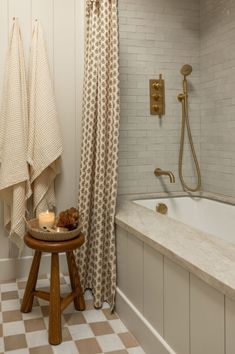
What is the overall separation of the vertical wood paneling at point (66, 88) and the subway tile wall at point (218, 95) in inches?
36.1

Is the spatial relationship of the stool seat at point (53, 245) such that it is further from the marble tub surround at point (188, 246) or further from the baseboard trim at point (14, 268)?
the baseboard trim at point (14, 268)

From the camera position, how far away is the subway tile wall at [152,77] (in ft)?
8.20

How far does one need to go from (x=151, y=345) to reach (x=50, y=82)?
1.61 meters

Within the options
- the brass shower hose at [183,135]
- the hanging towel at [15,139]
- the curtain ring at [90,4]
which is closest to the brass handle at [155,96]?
the brass shower hose at [183,135]

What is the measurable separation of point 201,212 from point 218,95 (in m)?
0.80

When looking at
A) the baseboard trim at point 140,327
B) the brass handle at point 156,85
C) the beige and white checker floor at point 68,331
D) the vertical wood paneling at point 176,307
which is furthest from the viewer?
the brass handle at point 156,85

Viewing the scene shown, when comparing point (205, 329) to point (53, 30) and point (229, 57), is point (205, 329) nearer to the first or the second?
point (229, 57)

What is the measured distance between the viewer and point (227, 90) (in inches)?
94.3

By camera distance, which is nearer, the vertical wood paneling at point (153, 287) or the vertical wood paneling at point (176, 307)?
the vertical wood paneling at point (176, 307)

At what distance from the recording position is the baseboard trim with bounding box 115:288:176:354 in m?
1.55

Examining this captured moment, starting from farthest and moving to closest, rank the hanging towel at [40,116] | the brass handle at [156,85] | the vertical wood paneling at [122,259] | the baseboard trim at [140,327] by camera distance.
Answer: the brass handle at [156,85] → the hanging towel at [40,116] → the vertical wood paneling at [122,259] → the baseboard trim at [140,327]

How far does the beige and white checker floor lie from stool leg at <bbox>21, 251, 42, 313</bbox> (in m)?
0.04

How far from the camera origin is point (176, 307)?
142 centimetres

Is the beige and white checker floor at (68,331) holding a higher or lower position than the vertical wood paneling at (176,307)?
lower
